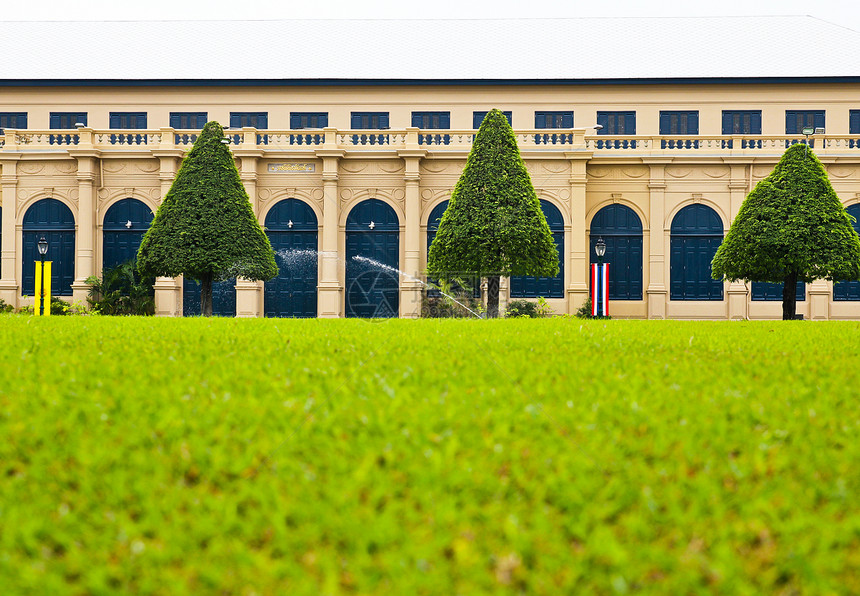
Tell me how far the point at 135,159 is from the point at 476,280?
19.3 m

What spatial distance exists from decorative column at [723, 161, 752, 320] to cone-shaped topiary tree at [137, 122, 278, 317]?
22138mm

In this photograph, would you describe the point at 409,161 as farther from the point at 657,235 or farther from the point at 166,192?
the point at 657,235

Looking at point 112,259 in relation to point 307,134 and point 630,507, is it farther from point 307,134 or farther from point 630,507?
point 630,507

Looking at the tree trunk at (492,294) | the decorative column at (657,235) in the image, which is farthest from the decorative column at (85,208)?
the decorative column at (657,235)

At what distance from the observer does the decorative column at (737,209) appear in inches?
1215

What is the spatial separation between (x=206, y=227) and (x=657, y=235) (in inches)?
829

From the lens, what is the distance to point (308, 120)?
34.9 metres

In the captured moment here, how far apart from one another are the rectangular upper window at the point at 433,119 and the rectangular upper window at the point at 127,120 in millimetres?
14953

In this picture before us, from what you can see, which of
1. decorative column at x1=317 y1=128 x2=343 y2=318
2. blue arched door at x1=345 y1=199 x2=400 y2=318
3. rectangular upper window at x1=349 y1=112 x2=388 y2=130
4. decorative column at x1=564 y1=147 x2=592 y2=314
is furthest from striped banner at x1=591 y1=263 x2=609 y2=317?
rectangular upper window at x1=349 y1=112 x2=388 y2=130

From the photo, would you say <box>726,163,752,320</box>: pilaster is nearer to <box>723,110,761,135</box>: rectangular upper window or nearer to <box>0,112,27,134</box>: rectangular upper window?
<box>723,110,761,135</box>: rectangular upper window

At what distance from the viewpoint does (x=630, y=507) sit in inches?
Result: 130

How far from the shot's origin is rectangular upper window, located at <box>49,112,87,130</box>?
35156 millimetres
